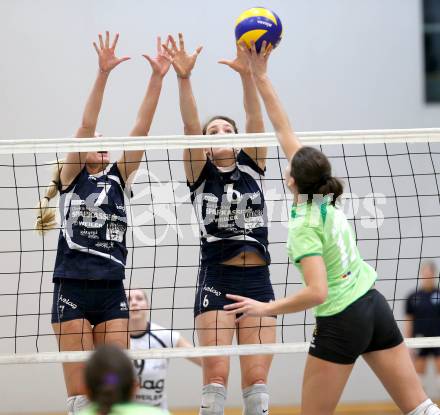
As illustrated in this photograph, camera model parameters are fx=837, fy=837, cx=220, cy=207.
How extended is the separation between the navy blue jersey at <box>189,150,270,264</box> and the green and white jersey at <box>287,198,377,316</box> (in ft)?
3.57

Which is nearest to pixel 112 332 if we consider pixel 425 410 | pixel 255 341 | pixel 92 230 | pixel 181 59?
pixel 92 230

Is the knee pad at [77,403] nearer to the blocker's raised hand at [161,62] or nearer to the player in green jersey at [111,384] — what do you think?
the blocker's raised hand at [161,62]

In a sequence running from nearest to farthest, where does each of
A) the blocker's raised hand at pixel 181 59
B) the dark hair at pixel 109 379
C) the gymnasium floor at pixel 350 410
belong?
1. the dark hair at pixel 109 379
2. the blocker's raised hand at pixel 181 59
3. the gymnasium floor at pixel 350 410

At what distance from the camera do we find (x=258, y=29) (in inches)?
182

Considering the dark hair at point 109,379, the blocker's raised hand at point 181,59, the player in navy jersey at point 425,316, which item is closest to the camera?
the dark hair at point 109,379

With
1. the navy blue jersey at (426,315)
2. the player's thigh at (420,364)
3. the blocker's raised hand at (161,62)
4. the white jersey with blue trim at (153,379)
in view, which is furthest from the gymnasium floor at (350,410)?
the blocker's raised hand at (161,62)

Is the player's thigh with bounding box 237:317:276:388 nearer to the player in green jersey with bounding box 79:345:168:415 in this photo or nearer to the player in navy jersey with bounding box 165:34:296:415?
the player in navy jersey with bounding box 165:34:296:415

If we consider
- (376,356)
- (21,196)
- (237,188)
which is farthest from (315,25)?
(376,356)

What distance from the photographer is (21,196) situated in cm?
884

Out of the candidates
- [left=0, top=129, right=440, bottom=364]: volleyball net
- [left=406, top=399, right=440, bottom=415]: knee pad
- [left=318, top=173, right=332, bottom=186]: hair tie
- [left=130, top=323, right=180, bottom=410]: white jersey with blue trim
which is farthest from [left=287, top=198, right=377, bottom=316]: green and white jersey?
[left=0, top=129, right=440, bottom=364]: volleyball net

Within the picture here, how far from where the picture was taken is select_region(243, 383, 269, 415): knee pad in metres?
4.54

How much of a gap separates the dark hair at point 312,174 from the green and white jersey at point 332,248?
0.09 m

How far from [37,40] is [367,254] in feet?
13.8

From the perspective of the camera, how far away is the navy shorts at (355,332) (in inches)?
140
